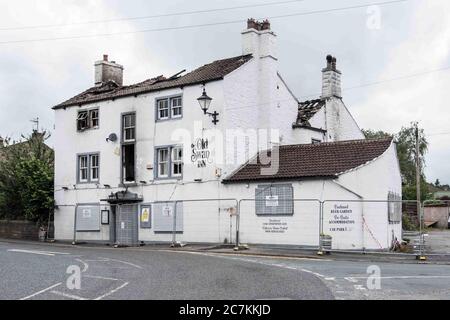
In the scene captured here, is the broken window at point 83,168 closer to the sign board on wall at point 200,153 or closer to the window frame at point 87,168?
the window frame at point 87,168

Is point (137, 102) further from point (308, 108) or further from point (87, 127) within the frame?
point (308, 108)

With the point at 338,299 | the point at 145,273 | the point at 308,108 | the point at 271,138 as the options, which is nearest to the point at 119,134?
the point at 271,138

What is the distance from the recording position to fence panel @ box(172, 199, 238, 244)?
28.0 metres

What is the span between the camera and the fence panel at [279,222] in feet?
83.8

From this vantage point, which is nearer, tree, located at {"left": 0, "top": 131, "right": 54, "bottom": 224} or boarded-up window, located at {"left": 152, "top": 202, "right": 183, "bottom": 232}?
boarded-up window, located at {"left": 152, "top": 202, "right": 183, "bottom": 232}

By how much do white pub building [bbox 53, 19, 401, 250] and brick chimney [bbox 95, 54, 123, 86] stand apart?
66.0 inches

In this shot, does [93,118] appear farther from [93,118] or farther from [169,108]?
[169,108]

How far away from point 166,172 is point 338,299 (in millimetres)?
20131

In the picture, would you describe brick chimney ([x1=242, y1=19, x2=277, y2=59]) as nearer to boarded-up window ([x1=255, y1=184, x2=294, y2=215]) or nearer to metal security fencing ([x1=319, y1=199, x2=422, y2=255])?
boarded-up window ([x1=255, y1=184, x2=294, y2=215])

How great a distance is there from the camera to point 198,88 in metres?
29.4

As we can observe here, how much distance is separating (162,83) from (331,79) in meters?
10.1

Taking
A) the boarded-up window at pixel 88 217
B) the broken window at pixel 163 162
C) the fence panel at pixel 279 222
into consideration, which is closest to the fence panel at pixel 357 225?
the fence panel at pixel 279 222

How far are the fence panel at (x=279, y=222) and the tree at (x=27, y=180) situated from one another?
43.4 ft

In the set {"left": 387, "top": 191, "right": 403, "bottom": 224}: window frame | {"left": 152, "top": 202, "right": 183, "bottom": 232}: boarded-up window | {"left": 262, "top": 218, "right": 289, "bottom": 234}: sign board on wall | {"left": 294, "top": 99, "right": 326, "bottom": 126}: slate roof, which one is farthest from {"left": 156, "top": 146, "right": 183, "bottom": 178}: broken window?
{"left": 387, "top": 191, "right": 403, "bottom": 224}: window frame
